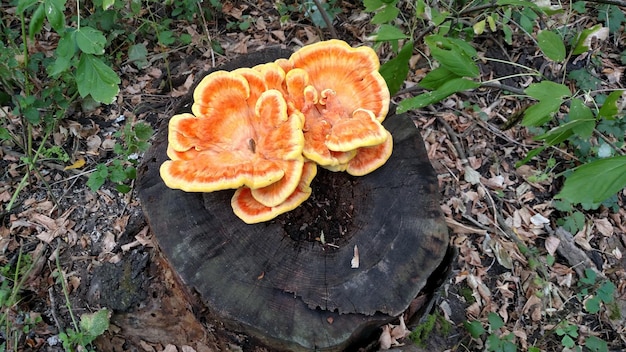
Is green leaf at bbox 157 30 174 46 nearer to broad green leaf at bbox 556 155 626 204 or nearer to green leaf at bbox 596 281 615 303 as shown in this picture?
broad green leaf at bbox 556 155 626 204

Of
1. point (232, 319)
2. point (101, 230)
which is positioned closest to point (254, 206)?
point (232, 319)

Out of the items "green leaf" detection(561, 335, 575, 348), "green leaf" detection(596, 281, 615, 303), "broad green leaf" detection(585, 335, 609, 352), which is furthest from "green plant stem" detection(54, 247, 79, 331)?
"green leaf" detection(596, 281, 615, 303)

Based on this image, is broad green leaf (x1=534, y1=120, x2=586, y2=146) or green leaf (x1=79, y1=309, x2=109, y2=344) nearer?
broad green leaf (x1=534, y1=120, x2=586, y2=146)

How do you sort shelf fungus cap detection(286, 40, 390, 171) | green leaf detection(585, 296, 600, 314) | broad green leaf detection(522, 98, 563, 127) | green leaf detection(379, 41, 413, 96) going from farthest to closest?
green leaf detection(585, 296, 600, 314) < green leaf detection(379, 41, 413, 96) < shelf fungus cap detection(286, 40, 390, 171) < broad green leaf detection(522, 98, 563, 127)

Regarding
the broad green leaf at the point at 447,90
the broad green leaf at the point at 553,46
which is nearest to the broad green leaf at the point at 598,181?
the broad green leaf at the point at 447,90

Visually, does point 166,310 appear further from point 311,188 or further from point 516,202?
point 516,202

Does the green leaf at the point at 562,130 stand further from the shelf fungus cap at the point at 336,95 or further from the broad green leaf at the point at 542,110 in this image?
the shelf fungus cap at the point at 336,95
